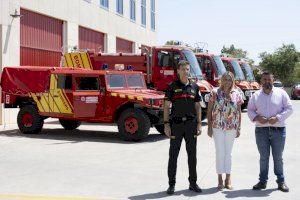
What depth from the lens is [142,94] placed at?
42.3ft

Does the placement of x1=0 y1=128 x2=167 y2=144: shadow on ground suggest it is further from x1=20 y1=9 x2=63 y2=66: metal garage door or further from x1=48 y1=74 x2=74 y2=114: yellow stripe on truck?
x1=20 y1=9 x2=63 y2=66: metal garage door

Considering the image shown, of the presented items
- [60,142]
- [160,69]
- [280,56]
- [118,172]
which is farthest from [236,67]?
[280,56]

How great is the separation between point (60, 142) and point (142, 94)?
92.3 inches

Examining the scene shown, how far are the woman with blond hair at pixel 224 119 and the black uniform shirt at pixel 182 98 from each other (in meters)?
0.34

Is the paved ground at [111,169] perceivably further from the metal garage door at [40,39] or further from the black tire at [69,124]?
the metal garage door at [40,39]

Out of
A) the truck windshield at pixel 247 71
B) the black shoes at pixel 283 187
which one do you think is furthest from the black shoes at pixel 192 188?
the truck windshield at pixel 247 71

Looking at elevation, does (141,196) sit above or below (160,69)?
below

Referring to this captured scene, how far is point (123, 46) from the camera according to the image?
29984 millimetres

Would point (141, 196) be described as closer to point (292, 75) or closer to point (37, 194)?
point (37, 194)

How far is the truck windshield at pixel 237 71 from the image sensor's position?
22.8 meters

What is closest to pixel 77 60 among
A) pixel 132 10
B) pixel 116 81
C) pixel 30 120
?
pixel 30 120

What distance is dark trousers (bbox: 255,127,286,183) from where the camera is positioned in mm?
6820

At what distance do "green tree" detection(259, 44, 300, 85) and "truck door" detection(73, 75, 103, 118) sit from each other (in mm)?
55519

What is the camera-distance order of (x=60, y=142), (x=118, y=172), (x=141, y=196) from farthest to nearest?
(x=60, y=142) → (x=118, y=172) → (x=141, y=196)
